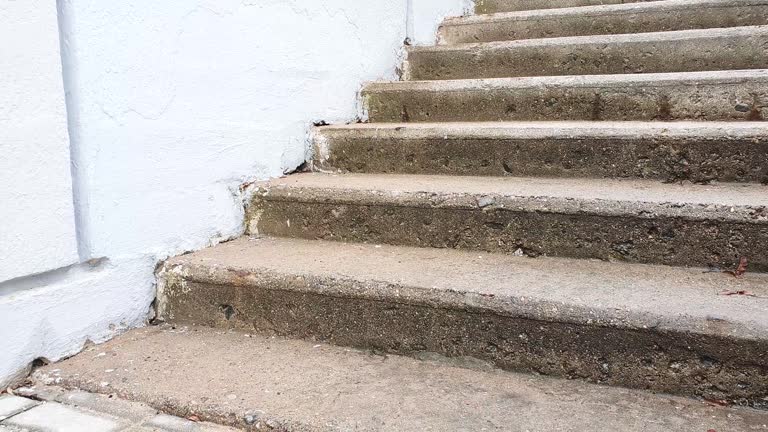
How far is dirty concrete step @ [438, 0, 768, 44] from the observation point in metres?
2.64

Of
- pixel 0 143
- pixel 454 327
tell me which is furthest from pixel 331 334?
pixel 0 143

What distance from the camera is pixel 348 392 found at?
129 cm

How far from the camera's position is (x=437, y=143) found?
6.93 ft

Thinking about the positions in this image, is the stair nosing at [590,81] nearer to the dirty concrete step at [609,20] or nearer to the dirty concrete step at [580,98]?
the dirty concrete step at [580,98]

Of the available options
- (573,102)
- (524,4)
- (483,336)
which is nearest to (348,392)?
(483,336)

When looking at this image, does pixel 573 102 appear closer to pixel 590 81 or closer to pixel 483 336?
pixel 590 81

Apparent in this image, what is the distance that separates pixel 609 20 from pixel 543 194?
1599 mm

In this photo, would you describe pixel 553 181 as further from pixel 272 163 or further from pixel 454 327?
pixel 272 163

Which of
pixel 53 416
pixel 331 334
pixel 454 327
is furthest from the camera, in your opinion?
pixel 331 334

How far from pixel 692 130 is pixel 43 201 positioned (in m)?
1.77

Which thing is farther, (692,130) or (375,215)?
(375,215)

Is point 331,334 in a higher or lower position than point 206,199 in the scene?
lower

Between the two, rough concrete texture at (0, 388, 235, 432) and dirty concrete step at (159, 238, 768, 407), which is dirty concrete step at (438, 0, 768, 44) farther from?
rough concrete texture at (0, 388, 235, 432)

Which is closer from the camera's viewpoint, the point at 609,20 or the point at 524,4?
the point at 609,20
